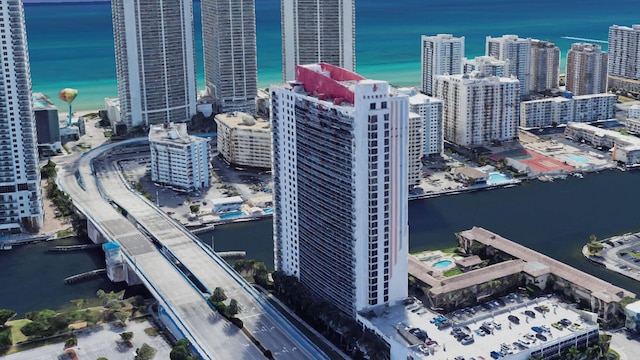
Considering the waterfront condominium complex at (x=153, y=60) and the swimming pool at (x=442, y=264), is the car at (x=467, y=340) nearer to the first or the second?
the swimming pool at (x=442, y=264)

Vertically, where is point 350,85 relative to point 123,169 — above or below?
above

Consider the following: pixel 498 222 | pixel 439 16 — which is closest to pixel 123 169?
pixel 498 222

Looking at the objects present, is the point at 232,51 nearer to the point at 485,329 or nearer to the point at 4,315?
the point at 4,315

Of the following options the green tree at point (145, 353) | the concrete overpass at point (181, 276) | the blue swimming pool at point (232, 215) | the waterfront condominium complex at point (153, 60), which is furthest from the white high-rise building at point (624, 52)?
the green tree at point (145, 353)

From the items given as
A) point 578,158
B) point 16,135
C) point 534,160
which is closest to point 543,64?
point 578,158

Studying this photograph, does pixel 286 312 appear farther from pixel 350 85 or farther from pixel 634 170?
pixel 634 170
